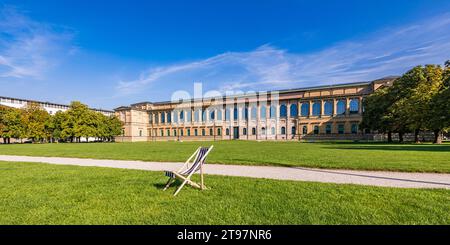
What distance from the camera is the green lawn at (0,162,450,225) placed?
412 centimetres

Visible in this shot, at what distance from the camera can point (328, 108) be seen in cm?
6475

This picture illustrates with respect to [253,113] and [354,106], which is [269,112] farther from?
[354,106]

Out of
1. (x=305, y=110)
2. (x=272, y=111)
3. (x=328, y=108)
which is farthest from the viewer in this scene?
(x=272, y=111)

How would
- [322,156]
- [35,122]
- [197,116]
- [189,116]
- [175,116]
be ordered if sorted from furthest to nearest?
1. [175,116]
2. [189,116]
3. [197,116]
4. [35,122]
5. [322,156]

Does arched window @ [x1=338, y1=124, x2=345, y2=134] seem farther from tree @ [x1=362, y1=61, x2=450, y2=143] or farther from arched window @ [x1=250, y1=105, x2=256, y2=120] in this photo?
arched window @ [x1=250, y1=105, x2=256, y2=120]

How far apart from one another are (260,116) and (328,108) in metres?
19.1

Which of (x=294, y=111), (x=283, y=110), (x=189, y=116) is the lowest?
(x=189, y=116)

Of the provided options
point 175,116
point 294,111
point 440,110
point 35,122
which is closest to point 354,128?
point 294,111

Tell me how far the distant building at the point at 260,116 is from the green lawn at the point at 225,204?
59.4 m

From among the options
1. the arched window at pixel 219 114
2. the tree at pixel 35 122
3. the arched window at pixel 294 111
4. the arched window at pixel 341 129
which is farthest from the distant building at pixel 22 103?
the arched window at pixel 341 129

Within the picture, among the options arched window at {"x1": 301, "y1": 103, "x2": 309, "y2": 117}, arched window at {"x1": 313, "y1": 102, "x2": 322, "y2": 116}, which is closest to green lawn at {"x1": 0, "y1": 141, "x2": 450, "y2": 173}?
arched window at {"x1": 313, "y1": 102, "x2": 322, "y2": 116}
